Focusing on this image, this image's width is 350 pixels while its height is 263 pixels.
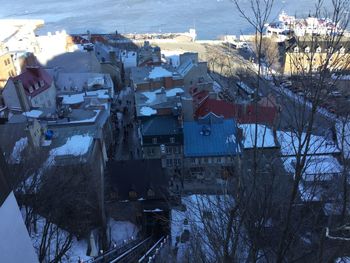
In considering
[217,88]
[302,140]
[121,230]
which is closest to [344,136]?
[302,140]

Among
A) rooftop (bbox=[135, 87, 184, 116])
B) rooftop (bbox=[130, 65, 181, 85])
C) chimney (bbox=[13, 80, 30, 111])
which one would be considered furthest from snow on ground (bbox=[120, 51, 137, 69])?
chimney (bbox=[13, 80, 30, 111])

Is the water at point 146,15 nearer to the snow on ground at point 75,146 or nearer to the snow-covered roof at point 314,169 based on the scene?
the snow on ground at point 75,146

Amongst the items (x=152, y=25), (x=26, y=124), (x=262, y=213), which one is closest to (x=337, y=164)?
(x=262, y=213)

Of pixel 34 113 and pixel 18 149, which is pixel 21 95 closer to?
pixel 34 113

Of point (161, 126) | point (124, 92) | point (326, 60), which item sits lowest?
point (124, 92)

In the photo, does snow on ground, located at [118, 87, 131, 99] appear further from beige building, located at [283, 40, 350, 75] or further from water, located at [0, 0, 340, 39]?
beige building, located at [283, 40, 350, 75]

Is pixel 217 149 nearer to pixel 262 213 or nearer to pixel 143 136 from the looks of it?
pixel 143 136

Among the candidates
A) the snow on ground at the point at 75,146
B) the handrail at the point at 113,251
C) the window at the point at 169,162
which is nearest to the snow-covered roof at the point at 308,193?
the handrail at the point at 113,251
